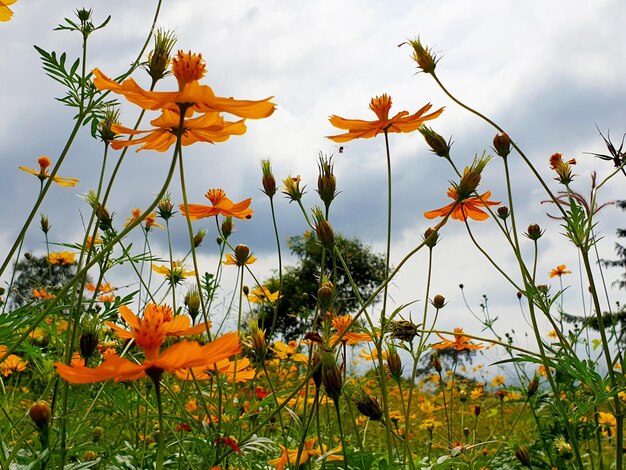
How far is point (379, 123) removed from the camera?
148 cm

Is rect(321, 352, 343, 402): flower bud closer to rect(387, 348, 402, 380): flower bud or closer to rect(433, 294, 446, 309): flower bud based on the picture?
rect(387, 348, 402, 380): flower bud

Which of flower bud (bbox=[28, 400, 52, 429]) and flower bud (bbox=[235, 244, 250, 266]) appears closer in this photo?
flower bud (bbox=[28, 400, 52, 429])

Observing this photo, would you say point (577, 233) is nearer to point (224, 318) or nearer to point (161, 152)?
point (161, 152)

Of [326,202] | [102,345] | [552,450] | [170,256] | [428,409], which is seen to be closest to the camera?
[326,202]

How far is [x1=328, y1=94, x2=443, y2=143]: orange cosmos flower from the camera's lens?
1.43 metres

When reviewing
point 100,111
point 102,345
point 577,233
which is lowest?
point 102,345

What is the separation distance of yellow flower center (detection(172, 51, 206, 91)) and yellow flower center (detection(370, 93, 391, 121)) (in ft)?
2.29

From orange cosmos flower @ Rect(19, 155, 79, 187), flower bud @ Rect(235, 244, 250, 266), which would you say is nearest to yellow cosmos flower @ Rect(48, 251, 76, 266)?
orange cosmos flower @ Rect(19, 155, 79, 187)

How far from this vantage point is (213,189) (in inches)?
73.7

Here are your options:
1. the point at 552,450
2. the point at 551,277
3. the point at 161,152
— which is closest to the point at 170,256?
the point at 161,152

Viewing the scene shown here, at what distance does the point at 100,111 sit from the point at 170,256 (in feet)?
1.91

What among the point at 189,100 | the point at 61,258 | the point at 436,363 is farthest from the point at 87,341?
Result: the point at 61,258

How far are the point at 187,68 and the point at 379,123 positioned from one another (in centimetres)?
70

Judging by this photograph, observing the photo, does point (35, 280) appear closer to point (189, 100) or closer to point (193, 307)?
point (193, 307)
